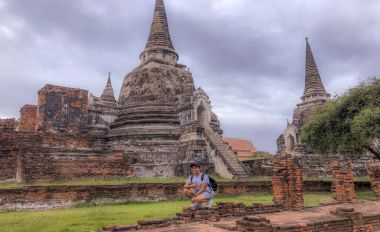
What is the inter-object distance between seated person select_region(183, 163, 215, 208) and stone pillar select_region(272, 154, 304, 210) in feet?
6.49

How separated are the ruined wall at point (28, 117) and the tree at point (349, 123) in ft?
55.8

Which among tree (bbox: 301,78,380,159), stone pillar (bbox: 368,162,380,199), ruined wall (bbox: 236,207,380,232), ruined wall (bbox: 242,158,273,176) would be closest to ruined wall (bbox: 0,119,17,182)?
ruined wall (bbox: 236,207,380,232)

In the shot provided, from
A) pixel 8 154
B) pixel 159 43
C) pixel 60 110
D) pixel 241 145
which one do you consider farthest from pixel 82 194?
pixel 241 145

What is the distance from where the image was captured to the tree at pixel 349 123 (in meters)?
14.8

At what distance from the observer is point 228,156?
682 inches

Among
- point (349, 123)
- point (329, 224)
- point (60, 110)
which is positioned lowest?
point (329, 224)

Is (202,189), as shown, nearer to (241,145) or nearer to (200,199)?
(200,199)

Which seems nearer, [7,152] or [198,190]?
[198,190]

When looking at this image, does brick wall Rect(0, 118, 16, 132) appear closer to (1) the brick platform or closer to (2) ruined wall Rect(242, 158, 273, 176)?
(1) the brick platform

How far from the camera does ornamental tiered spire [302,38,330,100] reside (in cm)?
3391

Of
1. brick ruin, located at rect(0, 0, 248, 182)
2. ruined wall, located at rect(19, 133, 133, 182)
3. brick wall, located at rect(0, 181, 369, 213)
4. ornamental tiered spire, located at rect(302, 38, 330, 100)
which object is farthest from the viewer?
ornamental tiered spire, located at rect(302, 38, 330, 100)

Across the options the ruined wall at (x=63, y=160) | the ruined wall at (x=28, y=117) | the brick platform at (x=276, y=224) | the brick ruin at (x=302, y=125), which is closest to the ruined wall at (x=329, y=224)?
the brick platform at (x=276, y=224)

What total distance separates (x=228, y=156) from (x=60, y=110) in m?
10.8

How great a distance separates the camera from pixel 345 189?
9297mm
